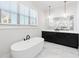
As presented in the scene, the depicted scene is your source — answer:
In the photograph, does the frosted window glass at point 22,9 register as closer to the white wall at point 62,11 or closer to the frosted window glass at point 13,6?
the frosted window glass at point 13,6

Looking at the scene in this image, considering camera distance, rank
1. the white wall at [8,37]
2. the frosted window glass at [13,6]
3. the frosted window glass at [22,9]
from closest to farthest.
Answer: the white wall at [8,37]
the frosted window glass at [13,6]
the frosted window glass at [22,9]

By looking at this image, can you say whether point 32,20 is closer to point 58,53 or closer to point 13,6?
point 13,6

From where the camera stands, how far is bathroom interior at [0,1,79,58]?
2.59 metres

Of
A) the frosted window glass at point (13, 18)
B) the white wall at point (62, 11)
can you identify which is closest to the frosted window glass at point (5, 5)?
the frosted window glass at point (13, 18)

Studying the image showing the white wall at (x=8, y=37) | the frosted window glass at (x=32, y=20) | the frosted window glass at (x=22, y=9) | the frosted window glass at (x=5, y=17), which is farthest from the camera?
the frosted window glass at (x=32, y=20)

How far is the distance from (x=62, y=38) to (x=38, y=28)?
154cm

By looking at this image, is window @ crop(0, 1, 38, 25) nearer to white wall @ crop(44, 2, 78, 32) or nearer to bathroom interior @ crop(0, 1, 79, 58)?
bathroom interior @ crop(0, 1, 79, 58)

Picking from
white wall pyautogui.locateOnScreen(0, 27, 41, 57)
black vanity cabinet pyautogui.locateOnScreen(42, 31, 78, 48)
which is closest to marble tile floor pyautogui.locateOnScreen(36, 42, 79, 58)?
black vanity cabinet pyautogui.locateOnScreen(42, 31, 78, 48)

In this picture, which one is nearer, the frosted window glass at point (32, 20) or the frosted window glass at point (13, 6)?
the frosted window glass at point (13, 6)

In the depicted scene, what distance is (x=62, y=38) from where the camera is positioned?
13.8 feet

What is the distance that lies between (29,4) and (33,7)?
44cm

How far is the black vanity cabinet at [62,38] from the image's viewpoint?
3.71m

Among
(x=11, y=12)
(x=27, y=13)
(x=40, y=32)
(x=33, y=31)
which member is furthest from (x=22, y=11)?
(x=40, y=32)

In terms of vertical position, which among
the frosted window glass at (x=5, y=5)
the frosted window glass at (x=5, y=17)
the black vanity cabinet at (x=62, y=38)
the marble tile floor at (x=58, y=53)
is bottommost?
the marble tile floor at (x=58, y=53)
